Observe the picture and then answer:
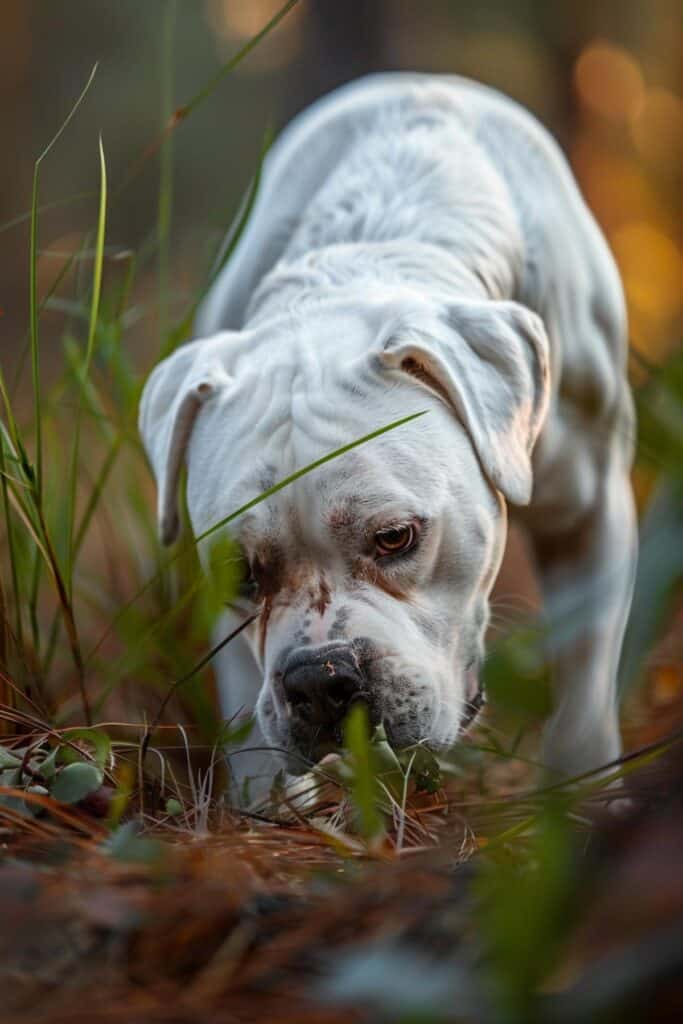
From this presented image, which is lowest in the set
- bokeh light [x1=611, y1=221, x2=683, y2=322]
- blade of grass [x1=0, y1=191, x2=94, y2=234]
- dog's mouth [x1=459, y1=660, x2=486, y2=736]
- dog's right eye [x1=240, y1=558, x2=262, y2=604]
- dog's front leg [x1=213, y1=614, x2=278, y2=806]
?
bokeh light [x1=611, y1=221, x2=683, y2=322]

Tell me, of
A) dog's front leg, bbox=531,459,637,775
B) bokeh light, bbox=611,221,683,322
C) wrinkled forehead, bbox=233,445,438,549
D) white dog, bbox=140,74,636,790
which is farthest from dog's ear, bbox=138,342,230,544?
bokeh light, bbox=611,221,683,322

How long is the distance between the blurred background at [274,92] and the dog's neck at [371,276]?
3.53 metres

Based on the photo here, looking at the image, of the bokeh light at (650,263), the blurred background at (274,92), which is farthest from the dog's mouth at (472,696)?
the bokeh light at (650,263)

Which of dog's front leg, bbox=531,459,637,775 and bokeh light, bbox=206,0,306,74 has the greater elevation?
bokeh light, bbox=206,0,306,74

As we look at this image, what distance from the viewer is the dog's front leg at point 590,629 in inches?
105

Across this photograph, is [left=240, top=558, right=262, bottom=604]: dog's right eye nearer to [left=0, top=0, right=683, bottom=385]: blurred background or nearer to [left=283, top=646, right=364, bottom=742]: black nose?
[left=283, top=646, right=364, bottom=742]: black nose

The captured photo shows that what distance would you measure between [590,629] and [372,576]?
0.74 metres

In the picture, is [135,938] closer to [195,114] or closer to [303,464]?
[303,464]

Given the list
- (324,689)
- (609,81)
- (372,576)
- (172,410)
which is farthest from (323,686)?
(609,81)

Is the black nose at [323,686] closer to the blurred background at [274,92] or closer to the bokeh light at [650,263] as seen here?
the blurred background at [274,92]

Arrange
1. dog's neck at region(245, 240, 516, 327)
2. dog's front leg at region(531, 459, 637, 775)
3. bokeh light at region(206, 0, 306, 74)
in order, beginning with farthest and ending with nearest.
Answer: bokeh light at region(206, 0, 306, 74) < dog's front leg at region(531, 459, 637, 775) < dog's neck at region(245, 240, 516, 327)

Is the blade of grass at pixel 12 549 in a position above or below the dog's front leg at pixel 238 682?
above

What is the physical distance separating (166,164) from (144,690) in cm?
103

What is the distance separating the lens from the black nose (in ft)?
6.13
